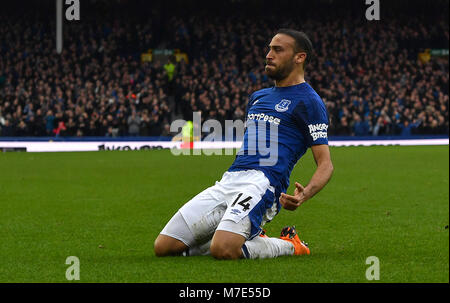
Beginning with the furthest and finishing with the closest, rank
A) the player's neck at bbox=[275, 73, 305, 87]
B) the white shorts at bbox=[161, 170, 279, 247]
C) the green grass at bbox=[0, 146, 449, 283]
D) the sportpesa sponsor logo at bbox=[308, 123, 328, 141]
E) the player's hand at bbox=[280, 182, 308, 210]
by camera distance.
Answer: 1. the player's neck at bbox=[275, 73, 305, 87]
2. the white shorts at bbox=[161, 170, 279, 247]
3. the sportpesa sponsor logo at bbox=[308, 123, 328, 141]
4. the green grass at bbox=[0, 146, 449, 283]
5. the player's hand at bbox=[280, 182, 308, 210]

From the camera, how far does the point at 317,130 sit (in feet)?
21.2

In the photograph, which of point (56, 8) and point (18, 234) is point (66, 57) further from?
point (18, 234)

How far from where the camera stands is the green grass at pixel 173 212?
6082mm

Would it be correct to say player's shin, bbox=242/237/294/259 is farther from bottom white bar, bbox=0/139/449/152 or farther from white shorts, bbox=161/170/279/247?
bottom white bar, bbox=0/139/449/152

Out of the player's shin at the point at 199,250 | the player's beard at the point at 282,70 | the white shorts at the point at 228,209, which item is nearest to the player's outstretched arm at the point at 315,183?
the white shorts at the point at 228,209

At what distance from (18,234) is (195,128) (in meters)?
23.8

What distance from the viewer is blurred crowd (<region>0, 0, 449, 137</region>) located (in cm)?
3183

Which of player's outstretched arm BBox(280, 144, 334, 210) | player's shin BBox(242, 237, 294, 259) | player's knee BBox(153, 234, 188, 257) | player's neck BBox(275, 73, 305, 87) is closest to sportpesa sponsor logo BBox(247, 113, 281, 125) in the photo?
player's neck BBox(275, 73, 305, 87)

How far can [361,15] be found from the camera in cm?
4178

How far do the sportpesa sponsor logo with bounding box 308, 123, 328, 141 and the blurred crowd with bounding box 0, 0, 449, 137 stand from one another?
82.3 ft

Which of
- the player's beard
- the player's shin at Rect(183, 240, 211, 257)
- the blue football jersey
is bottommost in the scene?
the player's shin at Rect(183, 240, 211, 257)

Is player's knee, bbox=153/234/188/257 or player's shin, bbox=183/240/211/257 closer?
player's knee, bbox=153/234/188/257

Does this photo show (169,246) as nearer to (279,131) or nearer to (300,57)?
(279,131)

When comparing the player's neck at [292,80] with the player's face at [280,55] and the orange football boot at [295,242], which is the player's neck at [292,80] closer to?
the player's face at [280,55]
